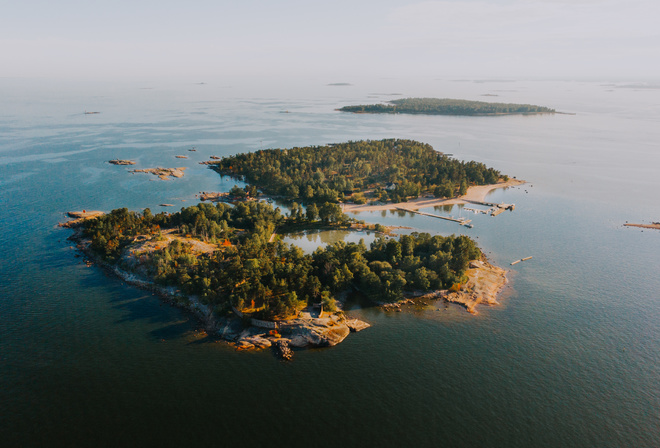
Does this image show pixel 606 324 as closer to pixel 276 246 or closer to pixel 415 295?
pixel 415 295

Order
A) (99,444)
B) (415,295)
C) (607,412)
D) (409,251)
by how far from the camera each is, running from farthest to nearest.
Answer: (409,251) → (415,295) → (607,412) → (99,444)

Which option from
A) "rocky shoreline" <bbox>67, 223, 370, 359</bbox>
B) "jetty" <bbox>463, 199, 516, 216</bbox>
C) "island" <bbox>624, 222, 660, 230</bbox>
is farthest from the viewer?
"jetty" <bbox>463, 199, 516, 216</bbox>

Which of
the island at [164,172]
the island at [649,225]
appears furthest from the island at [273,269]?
the island at [649,225]

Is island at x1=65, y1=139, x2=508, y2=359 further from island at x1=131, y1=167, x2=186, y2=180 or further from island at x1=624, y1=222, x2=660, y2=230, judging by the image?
island at x1=624, y1=222, x2=660, y2=230

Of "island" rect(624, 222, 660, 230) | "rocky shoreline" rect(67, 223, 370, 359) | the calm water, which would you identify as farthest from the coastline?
"rocky shoreline" rect(67, 223, 370, 359)

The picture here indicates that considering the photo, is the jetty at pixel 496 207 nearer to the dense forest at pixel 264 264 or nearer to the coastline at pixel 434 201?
the coastline at pixel 434 201

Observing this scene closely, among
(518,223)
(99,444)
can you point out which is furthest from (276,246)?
(518,223)
